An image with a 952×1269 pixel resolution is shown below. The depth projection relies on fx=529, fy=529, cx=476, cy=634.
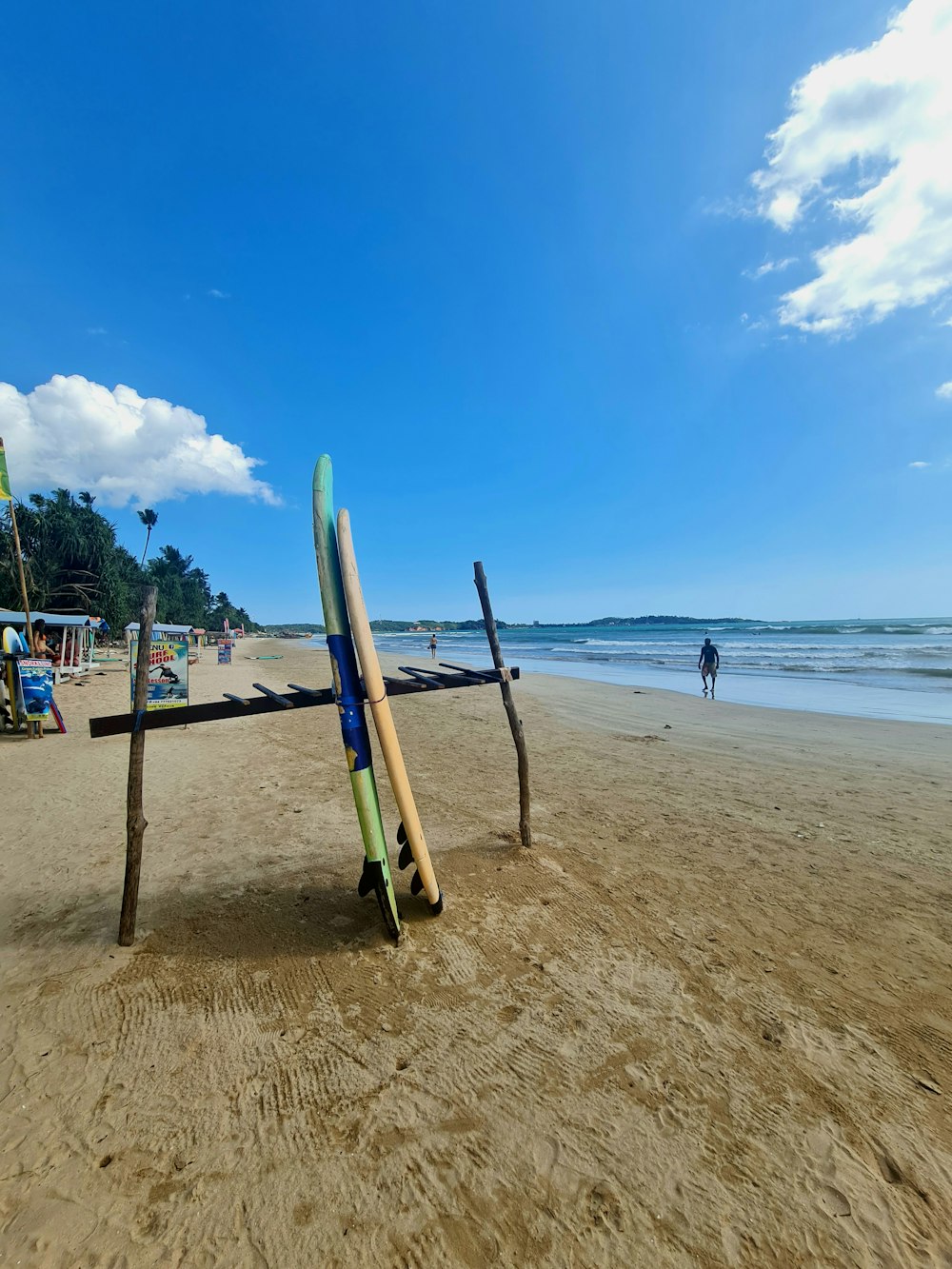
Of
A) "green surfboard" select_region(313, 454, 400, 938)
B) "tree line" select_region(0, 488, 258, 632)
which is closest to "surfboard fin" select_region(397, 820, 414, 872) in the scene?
"green surfboard" select_region(313, 454, 400, 938)

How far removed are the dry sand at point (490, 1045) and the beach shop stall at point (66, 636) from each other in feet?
51.6

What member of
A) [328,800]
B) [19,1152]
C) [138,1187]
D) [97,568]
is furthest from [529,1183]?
[97,568]

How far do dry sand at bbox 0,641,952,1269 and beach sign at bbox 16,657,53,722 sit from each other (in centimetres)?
507

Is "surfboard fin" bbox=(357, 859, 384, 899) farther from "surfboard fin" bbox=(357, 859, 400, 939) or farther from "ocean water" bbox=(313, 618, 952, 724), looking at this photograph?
"ocean water" bbox=(313, 618, 952, 724)

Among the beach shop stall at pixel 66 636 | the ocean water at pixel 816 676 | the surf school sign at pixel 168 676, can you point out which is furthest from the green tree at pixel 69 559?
the surf school sign at pixel 168 676

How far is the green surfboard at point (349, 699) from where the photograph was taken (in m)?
3.42

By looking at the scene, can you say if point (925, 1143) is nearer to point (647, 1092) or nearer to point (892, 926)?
point (647, 1092)

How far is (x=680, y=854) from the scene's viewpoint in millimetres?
4777

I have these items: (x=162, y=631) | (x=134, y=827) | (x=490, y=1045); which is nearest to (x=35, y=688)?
(x=134, y=827)

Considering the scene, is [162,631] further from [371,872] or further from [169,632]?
[371,872]

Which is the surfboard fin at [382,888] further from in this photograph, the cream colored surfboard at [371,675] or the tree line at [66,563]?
the tree line at [66,563]

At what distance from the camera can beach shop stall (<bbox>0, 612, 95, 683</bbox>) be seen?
17453mm

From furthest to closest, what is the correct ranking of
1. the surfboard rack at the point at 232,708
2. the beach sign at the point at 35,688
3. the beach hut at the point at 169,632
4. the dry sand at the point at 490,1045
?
1. the beach hut at the point at 169,632
2. the beach sign at the point at 35,688
3. the surfboard rack at the point at 232,708
4. the dry sand at the point at 490,1045

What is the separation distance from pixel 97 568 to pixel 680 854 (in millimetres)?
40836
